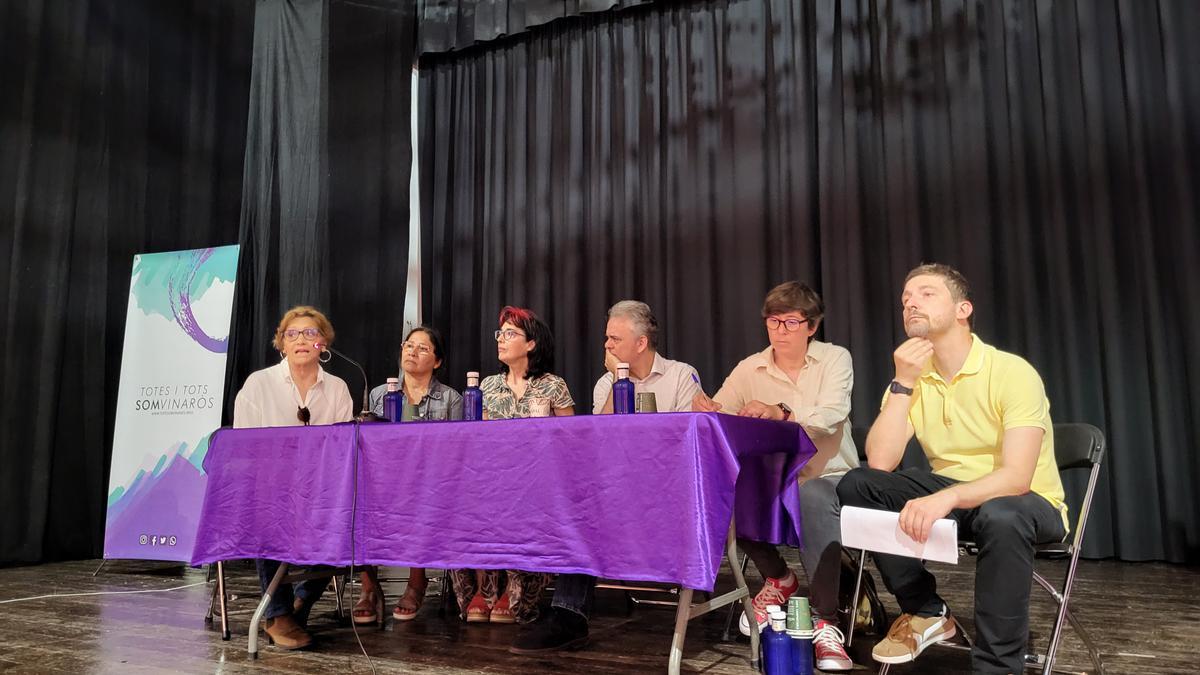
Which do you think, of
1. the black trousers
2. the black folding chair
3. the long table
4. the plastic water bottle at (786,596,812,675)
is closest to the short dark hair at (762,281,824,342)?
the long table

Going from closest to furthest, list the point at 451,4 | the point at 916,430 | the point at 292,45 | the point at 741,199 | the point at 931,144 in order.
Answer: the point at 916,430
the point at 931,144
the point at 741,199
the point at 292,45
the point at 451,4

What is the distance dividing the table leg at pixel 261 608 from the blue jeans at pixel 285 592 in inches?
1.9

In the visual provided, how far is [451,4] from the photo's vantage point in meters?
5.84

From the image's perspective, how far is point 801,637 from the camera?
6.21 feet

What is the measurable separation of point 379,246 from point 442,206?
0.72 m

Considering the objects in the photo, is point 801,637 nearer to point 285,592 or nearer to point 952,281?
point 952,281

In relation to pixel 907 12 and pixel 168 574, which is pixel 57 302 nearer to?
pixel 168 574

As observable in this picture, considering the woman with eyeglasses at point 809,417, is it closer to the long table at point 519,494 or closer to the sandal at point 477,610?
the long table at point 519,494

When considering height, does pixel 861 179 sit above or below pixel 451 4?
below

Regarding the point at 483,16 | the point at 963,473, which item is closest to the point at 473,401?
the point at 963,473

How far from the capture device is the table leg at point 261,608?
2.31 meters

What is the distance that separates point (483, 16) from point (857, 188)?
281 cm

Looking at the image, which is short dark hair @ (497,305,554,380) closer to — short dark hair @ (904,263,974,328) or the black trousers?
short dark hair @ (904,263,974,328)

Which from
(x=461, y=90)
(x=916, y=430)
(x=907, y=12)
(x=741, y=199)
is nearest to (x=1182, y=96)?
(x=907, y=12)
